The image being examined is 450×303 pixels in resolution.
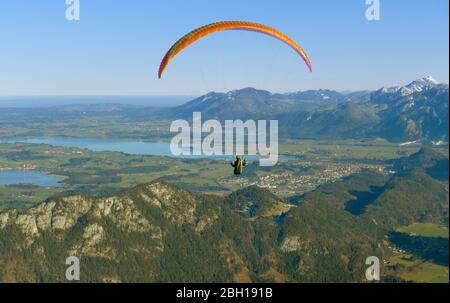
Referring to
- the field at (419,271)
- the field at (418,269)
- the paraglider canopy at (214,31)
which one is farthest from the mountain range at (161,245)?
the paraglider canopy at (214,31)

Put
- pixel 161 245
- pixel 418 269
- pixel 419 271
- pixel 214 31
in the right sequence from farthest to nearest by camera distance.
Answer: pixel 418 269, pixel 419 271, pixel 161 245, pixel 214 31

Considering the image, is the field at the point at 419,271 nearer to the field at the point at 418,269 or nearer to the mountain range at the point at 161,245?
the field at the point at 418,269

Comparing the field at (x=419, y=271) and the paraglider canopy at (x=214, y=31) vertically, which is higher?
the paraglider canopy at (x=214, y=31)

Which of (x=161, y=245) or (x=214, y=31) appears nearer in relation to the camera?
(x=214, y=31)

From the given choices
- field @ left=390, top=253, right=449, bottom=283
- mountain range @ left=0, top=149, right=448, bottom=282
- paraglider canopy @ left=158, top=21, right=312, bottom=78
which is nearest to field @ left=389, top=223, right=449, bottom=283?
field @ left=390, top=253, right=449, bottom=283

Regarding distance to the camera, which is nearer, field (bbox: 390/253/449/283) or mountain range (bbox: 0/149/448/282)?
mountain range (bbox: 0/149/448/282)

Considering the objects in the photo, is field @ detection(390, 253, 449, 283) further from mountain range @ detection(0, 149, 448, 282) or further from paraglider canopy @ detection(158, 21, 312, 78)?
paraglider canopy @ detection(158, 21, 312, 78)

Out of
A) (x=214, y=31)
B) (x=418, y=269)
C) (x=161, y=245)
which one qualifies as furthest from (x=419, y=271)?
(x=214, y=31)

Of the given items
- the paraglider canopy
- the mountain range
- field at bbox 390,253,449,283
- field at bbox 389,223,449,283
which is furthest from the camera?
field at bbox 389,223,449,283

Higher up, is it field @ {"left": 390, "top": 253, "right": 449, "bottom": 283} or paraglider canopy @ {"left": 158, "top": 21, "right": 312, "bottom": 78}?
paraglider canopy @ {"left": 158, "top": 21, "right": 312, "bottom": 78}

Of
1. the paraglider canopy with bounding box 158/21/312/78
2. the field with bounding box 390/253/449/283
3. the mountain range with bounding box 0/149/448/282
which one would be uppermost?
the paraglider canopy with bounding box 158/21/312/78

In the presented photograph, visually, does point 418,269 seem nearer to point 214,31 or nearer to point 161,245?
point 161,245

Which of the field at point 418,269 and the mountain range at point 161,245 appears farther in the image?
the field at point 418,269
